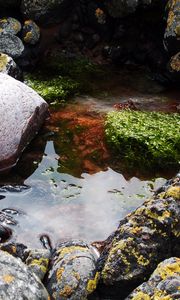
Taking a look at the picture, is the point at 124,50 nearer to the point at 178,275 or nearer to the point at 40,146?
the point at 40,146

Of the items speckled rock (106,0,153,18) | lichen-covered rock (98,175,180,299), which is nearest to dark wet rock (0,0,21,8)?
speckled rock (106,0,153,18)

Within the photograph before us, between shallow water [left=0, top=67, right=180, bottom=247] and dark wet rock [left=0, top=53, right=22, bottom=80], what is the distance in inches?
62.6

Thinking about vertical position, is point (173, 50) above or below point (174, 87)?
above

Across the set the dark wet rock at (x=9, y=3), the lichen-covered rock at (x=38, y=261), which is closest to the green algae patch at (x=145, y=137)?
the lichen-covered rock at (x=38, y=261)

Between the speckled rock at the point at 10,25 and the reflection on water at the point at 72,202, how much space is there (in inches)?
180

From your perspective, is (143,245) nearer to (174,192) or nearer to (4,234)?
(174,192)

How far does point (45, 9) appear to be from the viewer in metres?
11.5

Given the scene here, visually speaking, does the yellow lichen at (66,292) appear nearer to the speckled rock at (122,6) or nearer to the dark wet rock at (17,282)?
the dark wet rock at (17,282)

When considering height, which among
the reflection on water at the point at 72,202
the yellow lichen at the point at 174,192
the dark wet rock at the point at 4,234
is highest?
the yellow lichen at the point at 174,192

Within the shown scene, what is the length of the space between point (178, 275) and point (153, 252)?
770 mm

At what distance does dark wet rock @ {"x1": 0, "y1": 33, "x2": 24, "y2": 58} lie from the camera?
36.0 feet

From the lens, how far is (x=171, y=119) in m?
9.08

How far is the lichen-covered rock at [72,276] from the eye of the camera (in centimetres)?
496

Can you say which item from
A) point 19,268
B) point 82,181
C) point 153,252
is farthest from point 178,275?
point 82,181
